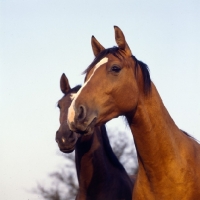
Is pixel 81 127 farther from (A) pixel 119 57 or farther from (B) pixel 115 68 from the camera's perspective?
(A) pixel 119 57

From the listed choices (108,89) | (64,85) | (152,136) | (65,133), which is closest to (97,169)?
(65,133)

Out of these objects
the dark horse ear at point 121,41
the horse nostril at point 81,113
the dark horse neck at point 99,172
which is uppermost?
the dark horse ear at point 121,41

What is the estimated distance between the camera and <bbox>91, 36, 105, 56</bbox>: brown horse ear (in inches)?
202

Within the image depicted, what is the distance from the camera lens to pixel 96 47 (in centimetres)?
520

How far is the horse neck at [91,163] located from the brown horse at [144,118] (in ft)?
5.97

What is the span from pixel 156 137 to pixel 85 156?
2.26 meters

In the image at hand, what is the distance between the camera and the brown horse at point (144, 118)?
14.8ft

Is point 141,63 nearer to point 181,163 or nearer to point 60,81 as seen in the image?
point 181,163

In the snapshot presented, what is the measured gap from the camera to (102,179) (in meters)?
6.68

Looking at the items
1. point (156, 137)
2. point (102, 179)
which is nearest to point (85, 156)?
point (102, 179)

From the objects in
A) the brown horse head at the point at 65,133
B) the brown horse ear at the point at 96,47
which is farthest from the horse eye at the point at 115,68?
the brown horse head at the point at 65,133

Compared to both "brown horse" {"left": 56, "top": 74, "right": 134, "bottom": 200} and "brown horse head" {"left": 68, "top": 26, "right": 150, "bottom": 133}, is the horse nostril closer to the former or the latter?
"brown horse head" {"left": 68, "top": 26, "right": 150, "bottom": 133}

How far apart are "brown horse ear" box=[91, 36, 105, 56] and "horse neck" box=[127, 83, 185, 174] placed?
796 mm

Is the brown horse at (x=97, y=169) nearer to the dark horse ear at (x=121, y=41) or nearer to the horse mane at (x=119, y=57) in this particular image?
the horse mane at (x=119, y=57)
